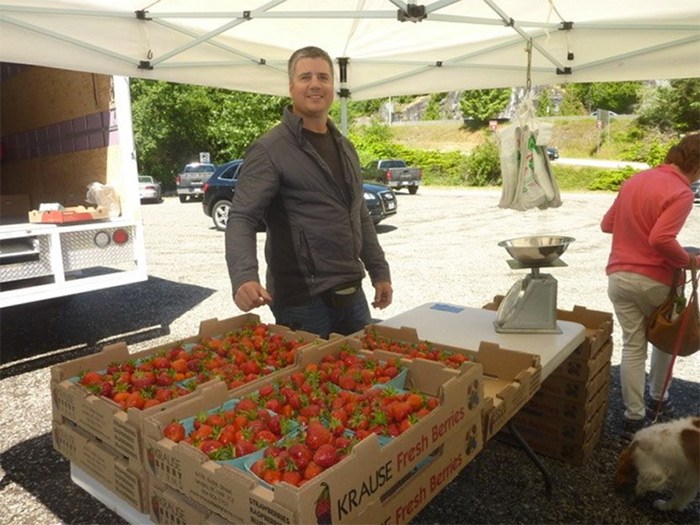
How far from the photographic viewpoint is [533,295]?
115 inches

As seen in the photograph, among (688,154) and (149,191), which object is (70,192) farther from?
(149,191)

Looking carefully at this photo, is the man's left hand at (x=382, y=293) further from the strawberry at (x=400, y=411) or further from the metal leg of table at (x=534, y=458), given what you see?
the strawberry at (x=400, y=411)

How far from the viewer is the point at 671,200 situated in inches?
127

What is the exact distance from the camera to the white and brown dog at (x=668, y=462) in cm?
275

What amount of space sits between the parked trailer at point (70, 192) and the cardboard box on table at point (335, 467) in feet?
12.0

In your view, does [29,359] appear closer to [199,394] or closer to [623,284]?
[199,394]

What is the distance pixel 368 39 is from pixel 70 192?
3.72 meters

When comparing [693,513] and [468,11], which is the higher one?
[468,11]

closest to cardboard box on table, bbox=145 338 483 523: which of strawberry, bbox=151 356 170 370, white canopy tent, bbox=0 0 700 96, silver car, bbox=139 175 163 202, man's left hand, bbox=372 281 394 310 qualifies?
strawberry, bbox=151 356 170 370

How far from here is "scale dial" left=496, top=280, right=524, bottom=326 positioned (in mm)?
2961

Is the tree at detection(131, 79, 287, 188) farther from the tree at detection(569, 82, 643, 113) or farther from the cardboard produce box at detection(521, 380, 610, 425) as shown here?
the tree at detection(569, 82, 643, 113)

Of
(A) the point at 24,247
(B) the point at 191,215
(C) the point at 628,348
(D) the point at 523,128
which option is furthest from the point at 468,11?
(B) the point at 191,215

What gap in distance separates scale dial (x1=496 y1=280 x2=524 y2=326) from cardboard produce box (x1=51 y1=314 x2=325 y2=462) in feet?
3.74

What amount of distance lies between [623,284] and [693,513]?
1.38 meters
